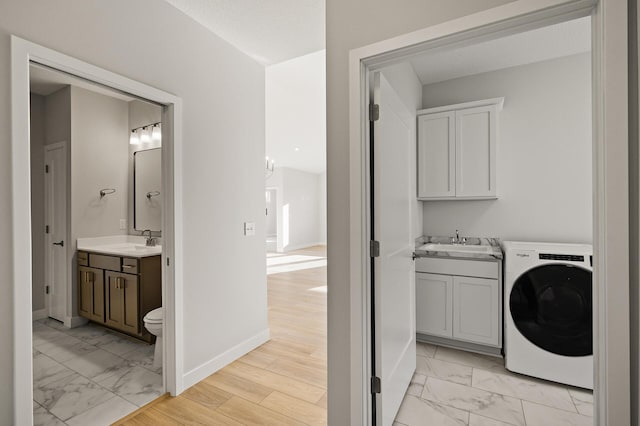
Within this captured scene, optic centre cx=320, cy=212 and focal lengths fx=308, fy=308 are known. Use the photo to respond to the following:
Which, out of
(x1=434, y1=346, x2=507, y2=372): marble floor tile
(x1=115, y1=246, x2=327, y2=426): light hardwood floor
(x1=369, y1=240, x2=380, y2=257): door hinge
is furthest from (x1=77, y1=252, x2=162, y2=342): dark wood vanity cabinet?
(x1=434, y1=346, x2=507, y2=372): marble floor tile

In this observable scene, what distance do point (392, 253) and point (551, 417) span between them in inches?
58.0

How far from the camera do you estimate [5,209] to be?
4.50 feet

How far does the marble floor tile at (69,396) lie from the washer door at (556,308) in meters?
3.07

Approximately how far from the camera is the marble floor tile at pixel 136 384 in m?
2.11

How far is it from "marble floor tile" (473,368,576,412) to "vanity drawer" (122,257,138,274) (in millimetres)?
3028

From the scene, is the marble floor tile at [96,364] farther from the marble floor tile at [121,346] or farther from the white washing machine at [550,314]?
the white washing machine at [550,314]

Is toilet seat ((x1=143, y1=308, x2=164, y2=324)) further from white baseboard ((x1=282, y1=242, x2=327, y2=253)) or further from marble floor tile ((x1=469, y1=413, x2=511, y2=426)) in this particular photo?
white baseboard ((x1=282, y1=242, x2=327, y2=253))

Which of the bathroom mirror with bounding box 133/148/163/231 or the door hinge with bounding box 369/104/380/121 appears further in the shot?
the bathroom mirror with bounding box 133/148/163/231

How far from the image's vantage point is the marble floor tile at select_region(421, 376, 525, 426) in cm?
196

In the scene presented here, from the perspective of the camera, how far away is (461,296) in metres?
2.78

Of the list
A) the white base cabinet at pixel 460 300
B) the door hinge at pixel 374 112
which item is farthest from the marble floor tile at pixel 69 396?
the white base cabinet at pixel 460 300

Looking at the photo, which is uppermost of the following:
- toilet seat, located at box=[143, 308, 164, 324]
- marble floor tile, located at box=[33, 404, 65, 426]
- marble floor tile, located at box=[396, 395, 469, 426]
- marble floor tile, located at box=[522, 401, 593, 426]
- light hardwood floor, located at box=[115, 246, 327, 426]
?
toilet seat, located at box=[143, 308, 164, 324]

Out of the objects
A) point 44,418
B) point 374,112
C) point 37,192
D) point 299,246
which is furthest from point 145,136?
point 299,246

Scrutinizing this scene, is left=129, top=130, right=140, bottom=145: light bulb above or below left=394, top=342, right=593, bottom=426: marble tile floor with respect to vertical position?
above
